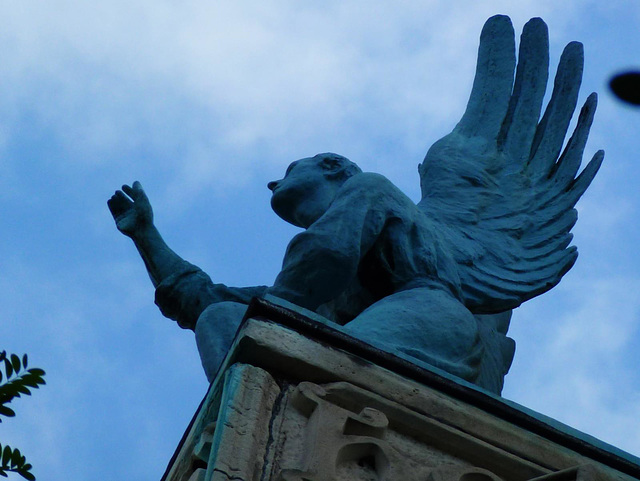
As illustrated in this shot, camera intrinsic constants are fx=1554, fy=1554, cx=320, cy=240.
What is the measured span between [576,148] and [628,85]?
14.2 feet

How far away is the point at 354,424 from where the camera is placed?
3865 mm

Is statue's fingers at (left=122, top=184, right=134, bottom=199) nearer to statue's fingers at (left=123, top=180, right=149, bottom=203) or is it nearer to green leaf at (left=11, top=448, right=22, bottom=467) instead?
statue's fingers at (left=123, top=180, right=149, bottom=203)

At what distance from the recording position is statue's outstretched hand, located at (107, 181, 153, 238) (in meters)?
5.92

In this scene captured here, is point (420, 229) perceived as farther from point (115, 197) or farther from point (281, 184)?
point (115, 197)

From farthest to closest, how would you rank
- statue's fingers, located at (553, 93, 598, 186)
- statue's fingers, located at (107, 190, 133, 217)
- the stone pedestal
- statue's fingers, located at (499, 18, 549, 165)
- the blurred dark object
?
1. statue's fingers, located at (499, 18, 549, 165)
2. statue's fingers, located at (553, 93, 598, 186)
3. statue's fingers, located at (107, 190, 133, 217)
4. the stone pedestal
5. the blurred dark object

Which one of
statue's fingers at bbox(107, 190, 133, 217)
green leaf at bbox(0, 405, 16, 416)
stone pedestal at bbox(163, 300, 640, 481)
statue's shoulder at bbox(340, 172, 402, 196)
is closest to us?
green leaf at bbox(0, 405, 16, 416)

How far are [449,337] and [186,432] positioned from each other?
925mm

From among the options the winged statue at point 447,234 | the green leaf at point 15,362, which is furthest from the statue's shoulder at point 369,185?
the green leaf at point 15,362

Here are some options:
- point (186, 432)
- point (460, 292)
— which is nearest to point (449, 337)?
point (460, 292)

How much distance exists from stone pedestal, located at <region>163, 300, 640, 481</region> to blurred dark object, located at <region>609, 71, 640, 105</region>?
1.71 m

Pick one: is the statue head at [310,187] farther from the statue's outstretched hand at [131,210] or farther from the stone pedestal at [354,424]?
the stone pedestal at [354,424]

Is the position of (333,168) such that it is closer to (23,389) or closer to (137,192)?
(137,192)

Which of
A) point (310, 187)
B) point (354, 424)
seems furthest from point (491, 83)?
point (354, 424)

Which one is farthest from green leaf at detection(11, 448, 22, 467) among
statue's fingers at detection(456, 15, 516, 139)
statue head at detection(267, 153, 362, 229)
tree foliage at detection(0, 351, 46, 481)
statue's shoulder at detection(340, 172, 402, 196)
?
statue's fingers at detection(456, 15, 516, 139)
